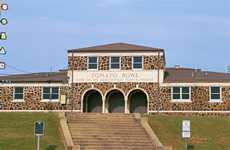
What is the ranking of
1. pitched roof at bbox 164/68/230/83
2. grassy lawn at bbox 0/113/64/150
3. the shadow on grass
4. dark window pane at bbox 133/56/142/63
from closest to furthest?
the shadow on grass
grassy lawn at bbox 0/113/64/150
pitched roof at bbox 164/68/230/83
dark window pane at bbox 133/56/142/63

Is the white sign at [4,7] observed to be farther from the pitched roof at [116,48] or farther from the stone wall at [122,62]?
the stone wall at [122,62]

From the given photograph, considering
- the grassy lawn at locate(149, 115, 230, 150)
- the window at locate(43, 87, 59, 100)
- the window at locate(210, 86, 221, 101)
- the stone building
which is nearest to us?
the grassy lawn at locate(149, 115, 230, 150)

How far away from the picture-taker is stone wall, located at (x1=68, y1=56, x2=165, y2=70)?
5203 centimetres

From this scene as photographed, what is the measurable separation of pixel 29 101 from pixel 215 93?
16.2 metres

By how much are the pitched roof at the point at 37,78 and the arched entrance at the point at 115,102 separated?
4.24 metres

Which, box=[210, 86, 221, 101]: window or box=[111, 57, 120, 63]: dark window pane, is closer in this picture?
box=[210, 86, 221, 101]: window

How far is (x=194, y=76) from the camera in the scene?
179ft

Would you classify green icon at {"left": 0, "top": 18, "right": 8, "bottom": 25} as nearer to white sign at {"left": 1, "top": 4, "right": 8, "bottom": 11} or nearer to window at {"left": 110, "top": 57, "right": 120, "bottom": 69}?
white sign at {"left": 1, "top": 4, "right": 8, "bottom": 11}

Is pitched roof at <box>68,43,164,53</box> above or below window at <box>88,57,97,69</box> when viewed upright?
above

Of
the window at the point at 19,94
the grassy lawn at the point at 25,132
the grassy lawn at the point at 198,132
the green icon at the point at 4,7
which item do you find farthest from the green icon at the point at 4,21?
the window at the point at 19,94

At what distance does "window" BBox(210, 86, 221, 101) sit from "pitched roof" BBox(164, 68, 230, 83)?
26.2 inches

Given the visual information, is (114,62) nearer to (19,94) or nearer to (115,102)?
(115,102)

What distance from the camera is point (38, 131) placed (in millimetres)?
30781

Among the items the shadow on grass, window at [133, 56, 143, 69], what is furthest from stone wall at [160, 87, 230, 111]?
the shadow on grass
